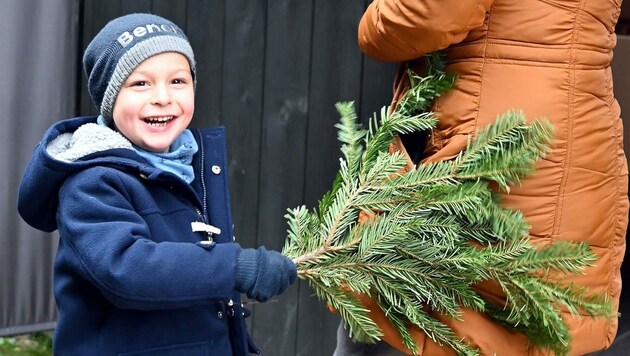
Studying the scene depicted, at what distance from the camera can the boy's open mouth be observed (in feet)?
7.09

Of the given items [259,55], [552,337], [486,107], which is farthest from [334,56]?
[552,337]

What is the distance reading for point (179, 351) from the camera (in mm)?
2115

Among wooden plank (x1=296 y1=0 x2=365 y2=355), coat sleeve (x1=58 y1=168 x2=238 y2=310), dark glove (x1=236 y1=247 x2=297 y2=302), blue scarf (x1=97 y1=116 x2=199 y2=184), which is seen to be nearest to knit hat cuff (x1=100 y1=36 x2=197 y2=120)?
blue scarf (x1=97 y1=116 x2=199 y2=184)

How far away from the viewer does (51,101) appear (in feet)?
12.9

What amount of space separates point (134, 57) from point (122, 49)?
0.04 metres

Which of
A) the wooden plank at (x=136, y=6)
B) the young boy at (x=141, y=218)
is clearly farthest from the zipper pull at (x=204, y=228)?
the wooden plank at (x=136, y=6)

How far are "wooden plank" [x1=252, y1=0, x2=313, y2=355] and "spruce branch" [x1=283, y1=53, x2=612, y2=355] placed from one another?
1.42 m

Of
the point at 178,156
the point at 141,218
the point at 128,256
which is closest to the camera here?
the point at 128,256

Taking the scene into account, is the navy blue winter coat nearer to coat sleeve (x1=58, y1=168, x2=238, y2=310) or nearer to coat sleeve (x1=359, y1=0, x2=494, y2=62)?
coat sleeve (x1=58, y1=168, x2=238, y2=310)

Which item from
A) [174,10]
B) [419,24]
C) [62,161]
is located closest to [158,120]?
[62,161]

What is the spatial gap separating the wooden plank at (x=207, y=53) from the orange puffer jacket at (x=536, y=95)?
1489 mm

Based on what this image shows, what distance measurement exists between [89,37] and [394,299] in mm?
2159

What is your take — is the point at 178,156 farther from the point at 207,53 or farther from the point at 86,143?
the point at 207,53

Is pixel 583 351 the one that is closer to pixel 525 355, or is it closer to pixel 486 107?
pixel 525 355
